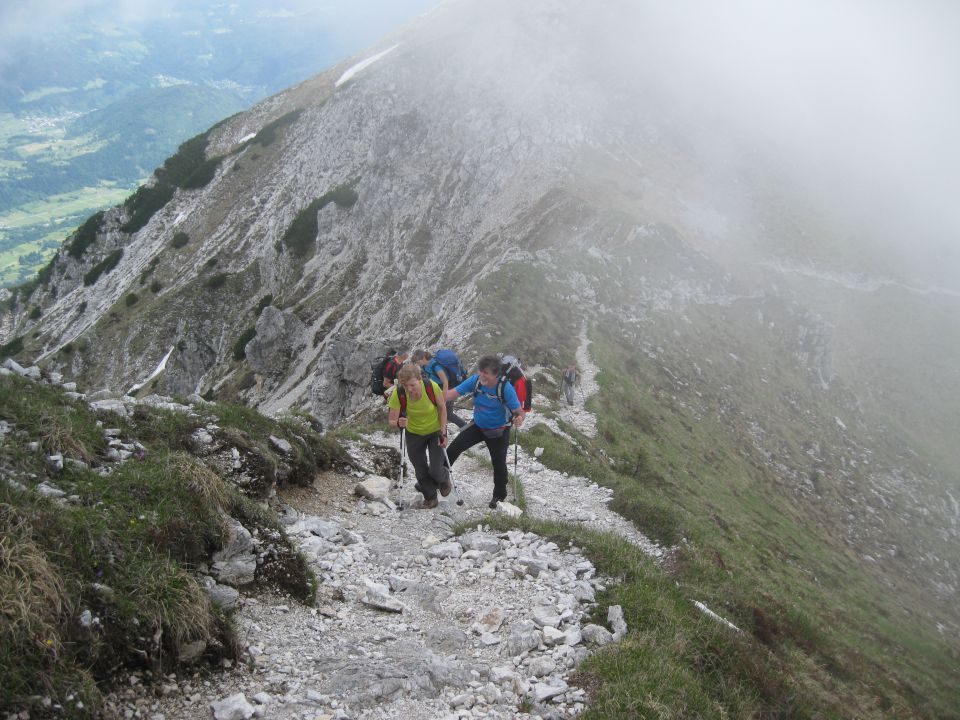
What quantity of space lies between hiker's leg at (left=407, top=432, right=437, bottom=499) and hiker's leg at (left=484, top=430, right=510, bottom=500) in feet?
4.64

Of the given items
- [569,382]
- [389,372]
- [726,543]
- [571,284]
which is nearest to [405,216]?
[571,284]

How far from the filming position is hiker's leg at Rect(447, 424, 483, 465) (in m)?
12.8

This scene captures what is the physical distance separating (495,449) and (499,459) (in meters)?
0.23

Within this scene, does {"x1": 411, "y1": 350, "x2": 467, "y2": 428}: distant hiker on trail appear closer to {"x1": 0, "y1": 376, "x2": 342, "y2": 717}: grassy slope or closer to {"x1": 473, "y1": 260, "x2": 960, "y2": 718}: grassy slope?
{"x1": 473, "y1": 260, "x2": 960, "y2": 718}: grassy slope

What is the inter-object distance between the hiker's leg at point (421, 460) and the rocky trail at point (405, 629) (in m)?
0.37

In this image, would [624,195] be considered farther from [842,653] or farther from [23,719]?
[23,719]

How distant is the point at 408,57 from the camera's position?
2970 inches

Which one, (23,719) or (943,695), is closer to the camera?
(23,719)

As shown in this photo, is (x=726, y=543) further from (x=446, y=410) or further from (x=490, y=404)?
(x=446, y=410)

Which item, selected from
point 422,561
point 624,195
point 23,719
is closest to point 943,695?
point 422,561

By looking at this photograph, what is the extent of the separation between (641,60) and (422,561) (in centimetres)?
8587

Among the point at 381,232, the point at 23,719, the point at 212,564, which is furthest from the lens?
the point at 381,232

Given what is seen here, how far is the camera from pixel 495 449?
12570 mm

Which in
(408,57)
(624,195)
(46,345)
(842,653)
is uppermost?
(408,57)
